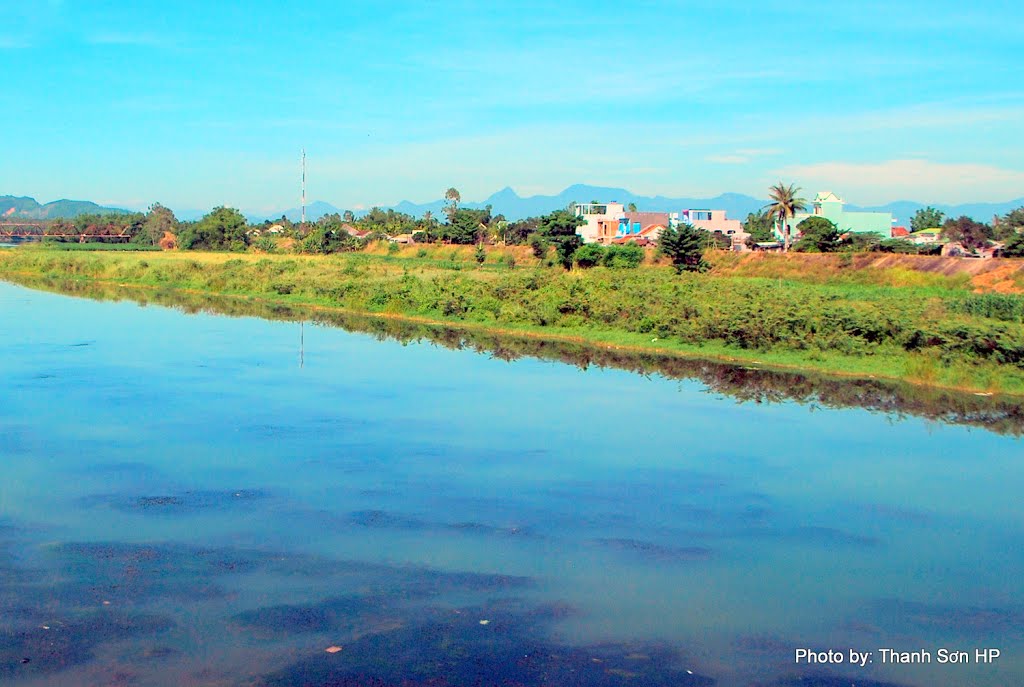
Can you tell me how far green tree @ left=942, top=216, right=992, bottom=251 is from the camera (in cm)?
6331

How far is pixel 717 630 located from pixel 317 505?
501 centimetres

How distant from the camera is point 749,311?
961 inches

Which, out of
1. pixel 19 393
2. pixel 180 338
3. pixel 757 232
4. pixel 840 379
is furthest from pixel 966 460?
pixel 757 232

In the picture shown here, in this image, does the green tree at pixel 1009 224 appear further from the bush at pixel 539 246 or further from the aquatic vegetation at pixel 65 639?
the aquatic vegetation at pixel 65 639

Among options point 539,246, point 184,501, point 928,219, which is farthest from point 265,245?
point 184,501

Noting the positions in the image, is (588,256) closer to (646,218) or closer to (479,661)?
(479,661)

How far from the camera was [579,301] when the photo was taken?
97.7ft

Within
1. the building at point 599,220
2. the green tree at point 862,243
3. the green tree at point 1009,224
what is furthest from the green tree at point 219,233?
the green tree at point 1009,224

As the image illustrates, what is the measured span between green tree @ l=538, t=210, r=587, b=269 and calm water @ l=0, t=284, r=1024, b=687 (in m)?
31.4

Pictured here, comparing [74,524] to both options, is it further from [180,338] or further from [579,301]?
[579,301]

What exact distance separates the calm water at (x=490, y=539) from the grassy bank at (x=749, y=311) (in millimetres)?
4863

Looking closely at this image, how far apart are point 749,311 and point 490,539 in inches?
619

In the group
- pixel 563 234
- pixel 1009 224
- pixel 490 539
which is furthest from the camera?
pixel 1009 224

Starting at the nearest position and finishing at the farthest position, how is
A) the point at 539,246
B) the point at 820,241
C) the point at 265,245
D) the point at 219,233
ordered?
1. the point at 820,241
2. the point at 539,246
3. the point at 265,245
4. the point at 219,233
